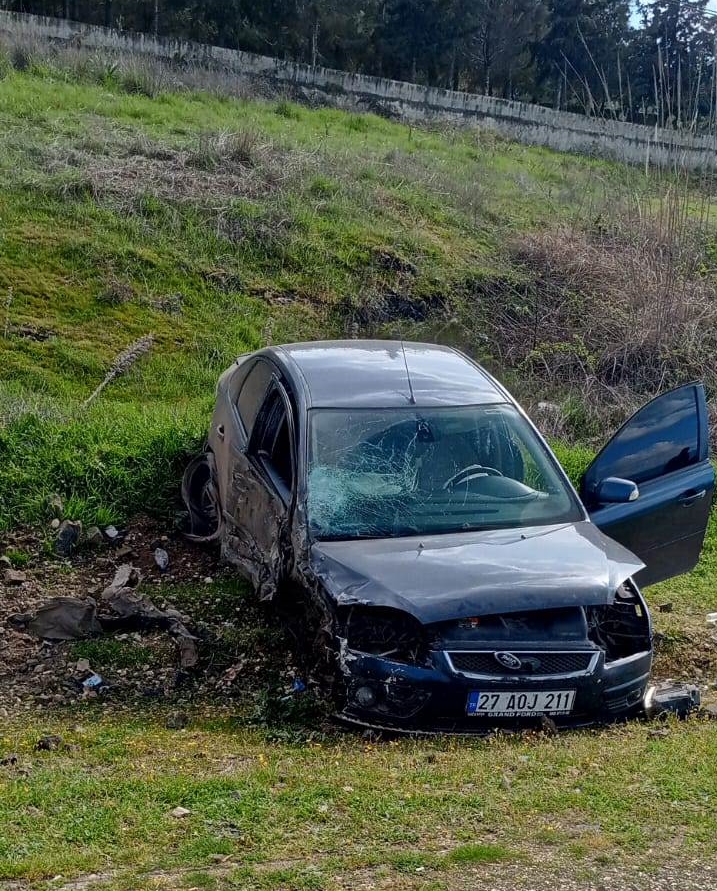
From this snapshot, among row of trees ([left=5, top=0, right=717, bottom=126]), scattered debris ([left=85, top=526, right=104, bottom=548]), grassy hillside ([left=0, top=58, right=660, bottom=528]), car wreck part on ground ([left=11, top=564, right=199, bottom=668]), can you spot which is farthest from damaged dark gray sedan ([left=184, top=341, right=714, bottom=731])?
row of trees ([left=5, top=0, right=717, bottom=126])

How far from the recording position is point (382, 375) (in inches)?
256

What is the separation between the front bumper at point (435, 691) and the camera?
15.3 ft

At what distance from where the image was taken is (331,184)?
1575 centimetres

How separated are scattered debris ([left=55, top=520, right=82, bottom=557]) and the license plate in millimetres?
3823

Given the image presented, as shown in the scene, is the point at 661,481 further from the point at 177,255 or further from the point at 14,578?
the point at 177,255

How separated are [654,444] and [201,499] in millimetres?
3444

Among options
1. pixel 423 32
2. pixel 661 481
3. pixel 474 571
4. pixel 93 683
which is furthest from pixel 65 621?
pixel 423 32

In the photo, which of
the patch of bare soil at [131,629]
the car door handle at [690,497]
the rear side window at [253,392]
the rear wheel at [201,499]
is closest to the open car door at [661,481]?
the car door handle at [690,497]

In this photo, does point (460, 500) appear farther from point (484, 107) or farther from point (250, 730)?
point (484, 107)

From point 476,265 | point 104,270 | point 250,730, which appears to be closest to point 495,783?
point 250,730

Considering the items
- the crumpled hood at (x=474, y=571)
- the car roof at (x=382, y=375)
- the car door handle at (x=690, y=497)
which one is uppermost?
the car roof at (x=382, y=375)

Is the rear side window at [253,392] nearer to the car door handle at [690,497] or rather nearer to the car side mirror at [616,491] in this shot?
the car side mirror at [616,491]

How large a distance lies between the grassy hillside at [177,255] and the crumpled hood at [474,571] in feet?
11.0

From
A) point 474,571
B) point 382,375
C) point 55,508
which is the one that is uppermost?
point 382,375
